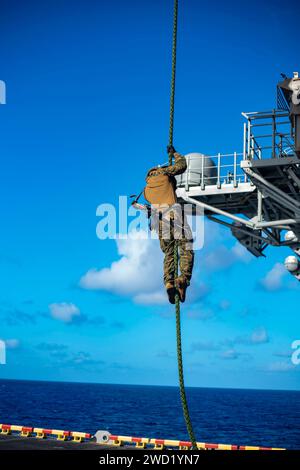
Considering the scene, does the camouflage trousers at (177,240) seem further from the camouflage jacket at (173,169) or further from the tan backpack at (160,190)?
the camouflage jacket at (173,169)

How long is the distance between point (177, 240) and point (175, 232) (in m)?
0.15

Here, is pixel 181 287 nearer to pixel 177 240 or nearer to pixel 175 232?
pixel 177 240

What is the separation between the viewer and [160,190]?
11.3m

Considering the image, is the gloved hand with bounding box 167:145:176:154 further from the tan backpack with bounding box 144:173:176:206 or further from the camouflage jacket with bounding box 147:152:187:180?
the tan backpack with bounding box 144:173:176:206

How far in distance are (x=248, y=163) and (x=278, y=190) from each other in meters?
1.72

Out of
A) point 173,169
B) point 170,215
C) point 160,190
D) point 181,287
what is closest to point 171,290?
point 181,287

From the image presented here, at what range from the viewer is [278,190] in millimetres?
24672

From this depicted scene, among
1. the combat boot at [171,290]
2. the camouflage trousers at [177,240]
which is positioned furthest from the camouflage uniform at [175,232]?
the combat boot at [171,290]

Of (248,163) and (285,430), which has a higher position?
(248,163)

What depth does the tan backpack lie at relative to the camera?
11.3 meters
